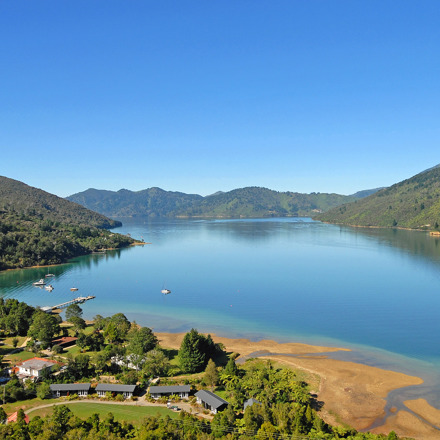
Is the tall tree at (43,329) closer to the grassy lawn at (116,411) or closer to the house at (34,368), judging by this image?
the house at (34,368)

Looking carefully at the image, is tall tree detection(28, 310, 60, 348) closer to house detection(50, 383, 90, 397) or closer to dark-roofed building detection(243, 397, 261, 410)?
house detection(50, 383, 90, 397)

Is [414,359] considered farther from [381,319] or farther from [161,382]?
[161,382]

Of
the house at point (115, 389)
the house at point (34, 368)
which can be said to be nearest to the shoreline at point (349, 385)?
the house at point (115, 389)

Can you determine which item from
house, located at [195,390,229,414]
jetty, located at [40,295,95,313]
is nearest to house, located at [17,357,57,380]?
house, located at [195,390,229,414]

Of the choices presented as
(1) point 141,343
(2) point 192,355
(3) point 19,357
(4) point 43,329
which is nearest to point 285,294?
(2) point 192,355

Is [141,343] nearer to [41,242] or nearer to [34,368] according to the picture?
[34,368]

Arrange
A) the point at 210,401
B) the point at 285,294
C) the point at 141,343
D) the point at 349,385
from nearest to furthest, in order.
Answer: the point at 210,401, the point at 349,385, the point at 141,343, the point at 285,294
